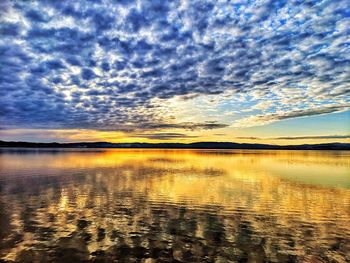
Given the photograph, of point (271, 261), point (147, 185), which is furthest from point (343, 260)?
point (147, 185)

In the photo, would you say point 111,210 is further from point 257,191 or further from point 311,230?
point 257,191

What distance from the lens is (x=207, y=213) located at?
22.3m

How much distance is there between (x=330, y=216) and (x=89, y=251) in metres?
18.9

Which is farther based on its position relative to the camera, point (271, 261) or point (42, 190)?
point (42, 190)

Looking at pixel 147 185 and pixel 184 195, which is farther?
pixel 147 185

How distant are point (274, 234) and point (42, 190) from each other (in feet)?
84.2

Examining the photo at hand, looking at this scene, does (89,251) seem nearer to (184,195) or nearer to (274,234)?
(274,234)

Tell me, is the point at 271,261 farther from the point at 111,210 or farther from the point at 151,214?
the point at 111,210

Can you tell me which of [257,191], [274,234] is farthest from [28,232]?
[257,191]

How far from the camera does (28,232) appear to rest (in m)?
16.8

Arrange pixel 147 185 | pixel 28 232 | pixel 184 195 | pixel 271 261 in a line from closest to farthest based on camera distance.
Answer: pixel 271 261, pixel 28 232, pixel 184 195, pixel 147 185

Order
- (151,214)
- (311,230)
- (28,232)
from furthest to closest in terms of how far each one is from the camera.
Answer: (151,214) < (311,230) < (28,232)

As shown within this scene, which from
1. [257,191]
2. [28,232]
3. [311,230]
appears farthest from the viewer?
[257,191]

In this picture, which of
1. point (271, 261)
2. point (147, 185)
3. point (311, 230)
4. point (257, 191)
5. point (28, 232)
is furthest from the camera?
point (147, 185)
